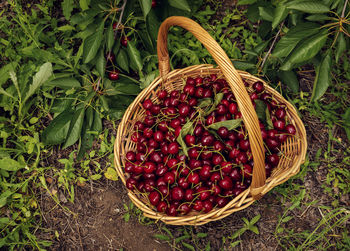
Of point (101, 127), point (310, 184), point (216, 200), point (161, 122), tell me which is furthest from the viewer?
point (101, 127)

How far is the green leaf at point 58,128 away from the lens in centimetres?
202

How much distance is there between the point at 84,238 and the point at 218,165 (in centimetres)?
122

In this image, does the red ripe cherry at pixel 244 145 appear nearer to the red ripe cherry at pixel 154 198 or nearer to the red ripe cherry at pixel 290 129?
the red ripe cherry at pixel 290 129

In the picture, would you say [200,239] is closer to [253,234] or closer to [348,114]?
[253,234]

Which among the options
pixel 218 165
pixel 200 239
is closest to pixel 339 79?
pixel 218 165

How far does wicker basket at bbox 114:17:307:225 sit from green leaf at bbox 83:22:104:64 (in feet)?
1.40

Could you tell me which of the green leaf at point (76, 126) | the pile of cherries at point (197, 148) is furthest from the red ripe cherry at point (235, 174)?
the green leaf at point (76, 126)

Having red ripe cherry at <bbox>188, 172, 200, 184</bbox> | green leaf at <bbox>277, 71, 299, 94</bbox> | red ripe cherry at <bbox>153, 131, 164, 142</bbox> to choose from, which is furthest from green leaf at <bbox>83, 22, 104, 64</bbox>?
green leaf at <bbox>277, 71, 299, 94</bbox>

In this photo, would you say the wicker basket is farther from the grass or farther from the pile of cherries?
the grass

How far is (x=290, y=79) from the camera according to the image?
6.87 feet

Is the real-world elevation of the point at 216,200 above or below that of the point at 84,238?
above

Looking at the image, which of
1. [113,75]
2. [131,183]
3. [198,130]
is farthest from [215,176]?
[113,75]

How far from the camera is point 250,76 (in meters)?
1.91

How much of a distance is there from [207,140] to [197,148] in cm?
9
